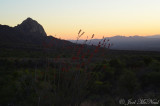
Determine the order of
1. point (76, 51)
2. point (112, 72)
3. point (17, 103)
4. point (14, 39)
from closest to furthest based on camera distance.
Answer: point (76, 51)
point (17, 103)
point (112, 72)
point (14, 39)

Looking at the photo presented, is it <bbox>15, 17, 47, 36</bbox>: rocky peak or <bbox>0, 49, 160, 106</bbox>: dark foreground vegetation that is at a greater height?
<bbox>15, 17, 47, 36</bbox>: rocky peak

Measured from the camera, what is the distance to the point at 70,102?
3.97 meters

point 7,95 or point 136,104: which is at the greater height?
point 136,104

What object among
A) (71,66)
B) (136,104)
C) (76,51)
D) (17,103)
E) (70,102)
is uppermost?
(76,51)

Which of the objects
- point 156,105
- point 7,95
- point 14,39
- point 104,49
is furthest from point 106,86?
point 14,39

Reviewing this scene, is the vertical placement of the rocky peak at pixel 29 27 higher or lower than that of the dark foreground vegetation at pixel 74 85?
higher

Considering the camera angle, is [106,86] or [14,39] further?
[14,39]

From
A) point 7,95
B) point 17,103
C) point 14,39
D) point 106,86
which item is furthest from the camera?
point 14,39

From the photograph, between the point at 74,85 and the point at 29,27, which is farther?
the point at 29,27

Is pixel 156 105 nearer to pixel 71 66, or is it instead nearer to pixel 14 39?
pixel 71 66

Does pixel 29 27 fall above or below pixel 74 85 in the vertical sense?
above

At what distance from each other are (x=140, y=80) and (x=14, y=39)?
6729cm

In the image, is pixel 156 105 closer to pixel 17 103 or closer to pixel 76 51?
pixel 76 51

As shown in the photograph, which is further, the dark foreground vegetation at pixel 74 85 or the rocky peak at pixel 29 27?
the rocky peak at pixel 29 27
